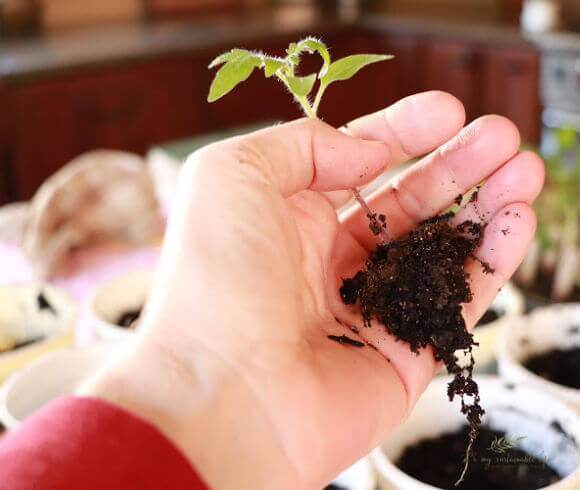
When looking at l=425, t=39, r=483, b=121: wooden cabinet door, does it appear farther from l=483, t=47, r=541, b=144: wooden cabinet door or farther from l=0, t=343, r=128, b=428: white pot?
l=0, t=343, r=128, b=428: white pot

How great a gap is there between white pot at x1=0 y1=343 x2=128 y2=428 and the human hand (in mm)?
237

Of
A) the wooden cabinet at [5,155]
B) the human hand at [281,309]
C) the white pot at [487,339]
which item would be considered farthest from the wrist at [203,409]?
the wooden cabinet at [5,155]

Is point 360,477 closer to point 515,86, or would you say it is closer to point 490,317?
point 490,317

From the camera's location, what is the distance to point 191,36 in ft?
8.44

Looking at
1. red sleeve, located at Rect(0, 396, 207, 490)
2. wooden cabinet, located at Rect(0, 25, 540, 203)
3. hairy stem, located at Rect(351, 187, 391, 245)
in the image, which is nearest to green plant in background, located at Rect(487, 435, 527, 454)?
hairy stem, located at Rect(351, 187, 391, 245)

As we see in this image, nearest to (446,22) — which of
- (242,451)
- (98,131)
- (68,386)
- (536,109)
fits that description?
(536,109)

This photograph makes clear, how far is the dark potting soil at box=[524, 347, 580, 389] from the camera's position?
2.39ft

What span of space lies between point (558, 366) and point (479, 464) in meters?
0.19

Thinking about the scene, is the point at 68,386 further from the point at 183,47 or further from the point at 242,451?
the point at 183,47

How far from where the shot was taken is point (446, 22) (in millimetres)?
2619

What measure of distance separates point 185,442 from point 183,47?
6.99 ft

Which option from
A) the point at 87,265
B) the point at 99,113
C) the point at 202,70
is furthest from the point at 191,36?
the point at 87,265

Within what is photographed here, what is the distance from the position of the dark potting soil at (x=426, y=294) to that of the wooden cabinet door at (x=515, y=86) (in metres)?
1.90

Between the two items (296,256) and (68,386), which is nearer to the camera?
(296,256)
